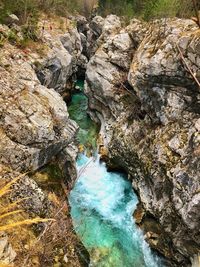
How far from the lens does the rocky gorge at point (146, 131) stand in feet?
42.3

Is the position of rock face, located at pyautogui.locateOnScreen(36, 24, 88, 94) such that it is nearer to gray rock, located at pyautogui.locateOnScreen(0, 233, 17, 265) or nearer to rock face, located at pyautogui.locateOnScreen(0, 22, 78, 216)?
rock face, located at pyautogui.locateOnScreen(0, 22, 78, 216)

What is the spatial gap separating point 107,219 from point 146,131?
16.1 feet

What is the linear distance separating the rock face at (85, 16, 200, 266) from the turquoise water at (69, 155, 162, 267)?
687 millimetres

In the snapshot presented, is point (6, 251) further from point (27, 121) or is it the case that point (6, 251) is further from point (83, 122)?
point (83, 122)

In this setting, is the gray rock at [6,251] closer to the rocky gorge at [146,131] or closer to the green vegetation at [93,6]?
the rocky gorge at [146,131]

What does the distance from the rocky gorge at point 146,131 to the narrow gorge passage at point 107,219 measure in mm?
537

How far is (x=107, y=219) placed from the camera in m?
15.9

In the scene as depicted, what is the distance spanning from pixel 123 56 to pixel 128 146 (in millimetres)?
6845

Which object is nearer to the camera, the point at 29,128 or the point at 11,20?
the point at 29,128

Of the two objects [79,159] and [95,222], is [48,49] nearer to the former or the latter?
[79,159]

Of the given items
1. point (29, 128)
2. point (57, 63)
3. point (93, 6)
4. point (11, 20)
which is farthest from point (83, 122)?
point (93, 6)

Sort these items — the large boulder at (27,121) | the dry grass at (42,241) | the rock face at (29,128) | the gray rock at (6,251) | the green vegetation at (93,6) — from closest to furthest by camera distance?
the gray rock at (6,251), the dry grass at (42,241), the rock face at (29,128), the large boulder at (27,121), the green vegetation at (93,6)

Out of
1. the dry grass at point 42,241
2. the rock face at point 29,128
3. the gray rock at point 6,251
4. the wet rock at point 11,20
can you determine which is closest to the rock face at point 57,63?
the wet rock at point 11,20

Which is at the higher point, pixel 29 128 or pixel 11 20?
pixel 11 20
